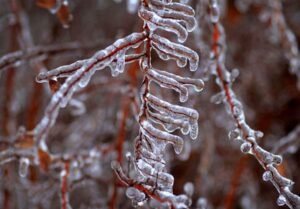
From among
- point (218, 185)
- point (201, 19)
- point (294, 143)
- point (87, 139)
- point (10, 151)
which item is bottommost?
point (218, 185)

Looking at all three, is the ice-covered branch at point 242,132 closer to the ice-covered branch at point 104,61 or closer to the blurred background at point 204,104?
the ice-covered branch at point 104,61

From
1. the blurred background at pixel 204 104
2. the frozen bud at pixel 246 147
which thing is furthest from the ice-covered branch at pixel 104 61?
the blurred background at pixel 204 104

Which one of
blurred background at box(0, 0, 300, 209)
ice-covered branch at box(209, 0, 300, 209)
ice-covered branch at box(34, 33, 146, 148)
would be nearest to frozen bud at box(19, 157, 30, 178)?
ice-covered branch at box(34, 33, 146, 148)

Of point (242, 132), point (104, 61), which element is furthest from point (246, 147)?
point (104, 61)

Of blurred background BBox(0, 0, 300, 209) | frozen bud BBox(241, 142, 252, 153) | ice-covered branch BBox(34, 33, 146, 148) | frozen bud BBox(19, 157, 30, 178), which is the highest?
ice-covered branch BBox(34, 33, 146, 148)

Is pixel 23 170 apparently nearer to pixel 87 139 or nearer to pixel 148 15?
pixel 148 15

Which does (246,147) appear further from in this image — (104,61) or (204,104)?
(204,104)

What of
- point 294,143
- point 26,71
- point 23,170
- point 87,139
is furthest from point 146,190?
point 26,71

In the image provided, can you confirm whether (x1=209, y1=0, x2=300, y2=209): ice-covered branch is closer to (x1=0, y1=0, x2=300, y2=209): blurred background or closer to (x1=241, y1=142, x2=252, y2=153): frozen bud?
(x1=241, y1=142, x2=252, y2=153): frozen bud

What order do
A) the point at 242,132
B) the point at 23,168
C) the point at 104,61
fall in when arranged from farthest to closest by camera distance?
the point at 23,168 < the point at 242,132 < the point at 104,61

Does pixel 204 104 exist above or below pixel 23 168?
below

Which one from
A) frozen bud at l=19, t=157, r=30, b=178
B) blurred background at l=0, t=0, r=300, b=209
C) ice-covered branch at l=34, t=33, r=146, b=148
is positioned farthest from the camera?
blurred background at l=0, t=0, r=300, b=209
